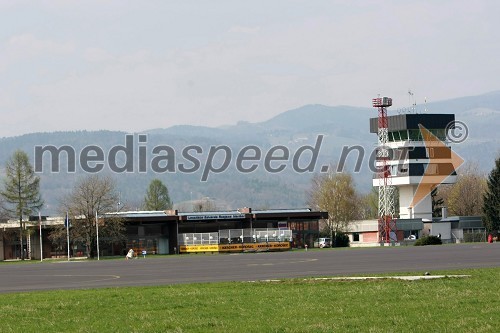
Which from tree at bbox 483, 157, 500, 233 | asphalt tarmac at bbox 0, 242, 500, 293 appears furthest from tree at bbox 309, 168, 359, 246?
asphalt tarmac at bbox 0, 242, 500, 293

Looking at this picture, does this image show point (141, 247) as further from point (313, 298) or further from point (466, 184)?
point (313, 298)

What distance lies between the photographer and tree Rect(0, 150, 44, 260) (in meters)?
134

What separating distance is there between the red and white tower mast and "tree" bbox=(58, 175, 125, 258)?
41.0 m

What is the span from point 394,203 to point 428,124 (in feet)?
45.8

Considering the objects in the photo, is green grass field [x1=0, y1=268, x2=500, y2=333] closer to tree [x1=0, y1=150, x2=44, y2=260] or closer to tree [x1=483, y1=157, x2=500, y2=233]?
tree [x1=0, y1=150, x2=44, y2=260]

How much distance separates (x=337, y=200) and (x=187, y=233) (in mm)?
44729

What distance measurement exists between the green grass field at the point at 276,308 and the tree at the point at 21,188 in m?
102

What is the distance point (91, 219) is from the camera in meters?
124

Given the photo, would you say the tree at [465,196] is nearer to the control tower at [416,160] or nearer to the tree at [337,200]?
the tree at [337,200]

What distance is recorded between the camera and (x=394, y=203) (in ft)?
540

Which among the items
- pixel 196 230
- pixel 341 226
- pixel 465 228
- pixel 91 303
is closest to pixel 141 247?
pixel 196 230

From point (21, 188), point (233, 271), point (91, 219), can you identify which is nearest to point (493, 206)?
point (91, 219)

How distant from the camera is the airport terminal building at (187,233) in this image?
122m

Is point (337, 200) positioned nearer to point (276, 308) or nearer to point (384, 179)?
point (384, 179)
